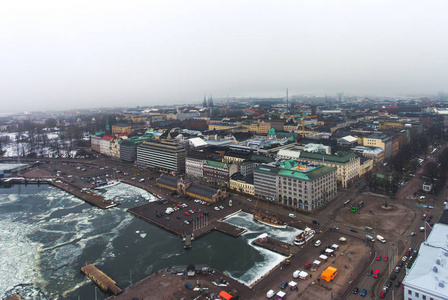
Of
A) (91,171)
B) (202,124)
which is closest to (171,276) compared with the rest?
(91,171)

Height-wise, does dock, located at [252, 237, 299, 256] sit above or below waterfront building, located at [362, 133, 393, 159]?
below

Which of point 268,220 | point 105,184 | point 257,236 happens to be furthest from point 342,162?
point 105,184

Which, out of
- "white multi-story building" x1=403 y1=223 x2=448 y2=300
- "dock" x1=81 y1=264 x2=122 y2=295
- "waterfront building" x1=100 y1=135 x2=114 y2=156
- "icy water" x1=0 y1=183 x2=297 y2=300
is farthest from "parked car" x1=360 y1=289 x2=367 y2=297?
"waterfront building" x1=100 y1=135 x2=114 y2=156

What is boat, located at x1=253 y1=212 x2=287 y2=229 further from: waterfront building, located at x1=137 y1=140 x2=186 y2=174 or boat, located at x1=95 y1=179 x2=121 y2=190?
boat, located at x1=95 y1=179 x2=121 y2=190

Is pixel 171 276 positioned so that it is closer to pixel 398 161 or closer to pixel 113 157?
pixel 398 161

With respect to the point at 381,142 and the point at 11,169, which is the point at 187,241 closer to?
the point at 381,142

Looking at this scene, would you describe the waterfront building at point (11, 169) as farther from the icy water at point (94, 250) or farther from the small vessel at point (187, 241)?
the small vessel at point (187, 241)

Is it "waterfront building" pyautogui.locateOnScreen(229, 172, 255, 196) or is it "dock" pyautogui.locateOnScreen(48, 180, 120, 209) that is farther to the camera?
"waterfront building" pyautogui.locateOnScreen(229, 172, 255, 196)

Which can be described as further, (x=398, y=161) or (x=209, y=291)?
(x=398, y=161)
